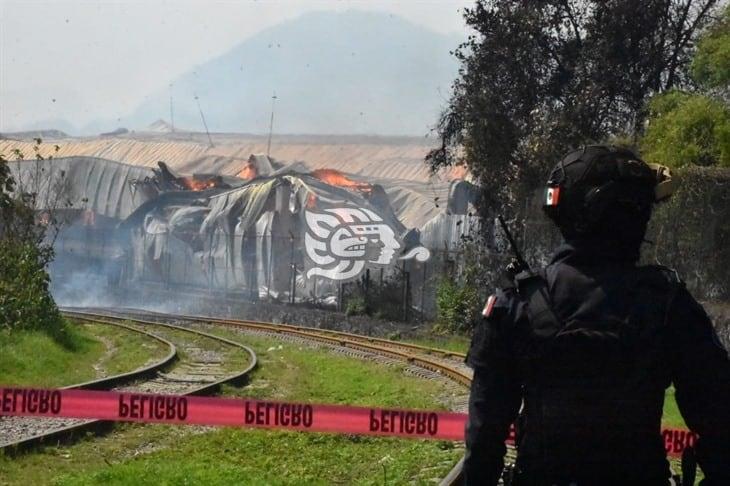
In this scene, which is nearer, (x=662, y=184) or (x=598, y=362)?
(x=598, y=362)

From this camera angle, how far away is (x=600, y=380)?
10.4 feet

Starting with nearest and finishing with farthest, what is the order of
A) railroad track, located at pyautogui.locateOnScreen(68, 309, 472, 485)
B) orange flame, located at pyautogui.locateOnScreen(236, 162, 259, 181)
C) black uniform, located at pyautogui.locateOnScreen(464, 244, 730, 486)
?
black uniform, located at pyautogui.locateOnScreen(464, 244, 730, 486)
railroad track, located at pyautogui.locateOnScreen(68, 309, 472, 485)
orange flame, located at pyautogui.locateOnScreen(236, 162, 259, 181)

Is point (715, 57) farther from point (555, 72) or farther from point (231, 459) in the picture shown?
point (231, 459)

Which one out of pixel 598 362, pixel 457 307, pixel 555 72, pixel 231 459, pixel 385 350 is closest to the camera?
pixel 598 362

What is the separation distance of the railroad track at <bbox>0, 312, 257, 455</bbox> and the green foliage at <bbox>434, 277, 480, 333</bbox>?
22.1 ft

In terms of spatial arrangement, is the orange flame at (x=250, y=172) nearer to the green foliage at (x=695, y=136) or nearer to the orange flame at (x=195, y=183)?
the orange flame at (x=195, y=183)

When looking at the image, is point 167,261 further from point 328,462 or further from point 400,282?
point 328,462

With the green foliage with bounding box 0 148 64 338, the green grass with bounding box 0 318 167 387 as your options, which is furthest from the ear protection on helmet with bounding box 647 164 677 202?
the green foliage with bounding box 0 148 64 338

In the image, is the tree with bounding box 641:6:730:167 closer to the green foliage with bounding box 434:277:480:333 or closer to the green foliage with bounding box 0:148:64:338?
the green foliage with bounding box 434:277:480:333

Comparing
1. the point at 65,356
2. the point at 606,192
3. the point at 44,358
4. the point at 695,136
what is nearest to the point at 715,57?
the point at 695,136

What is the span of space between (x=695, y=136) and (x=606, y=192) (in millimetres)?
21801

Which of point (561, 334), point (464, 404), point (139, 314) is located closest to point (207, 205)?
point (139, 314)

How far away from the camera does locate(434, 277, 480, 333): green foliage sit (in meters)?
28.5

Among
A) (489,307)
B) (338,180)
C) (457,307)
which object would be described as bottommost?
(457,307)
